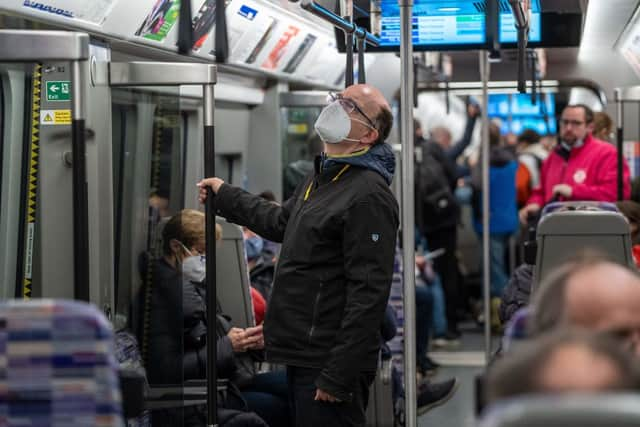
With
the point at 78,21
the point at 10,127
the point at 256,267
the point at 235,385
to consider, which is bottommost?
the point at 235,385

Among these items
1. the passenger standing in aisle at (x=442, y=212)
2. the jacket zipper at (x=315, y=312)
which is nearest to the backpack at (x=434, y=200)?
the passenger standing in aisle at (x=442, y=212)

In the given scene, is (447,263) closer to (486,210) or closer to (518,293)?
(486,210)

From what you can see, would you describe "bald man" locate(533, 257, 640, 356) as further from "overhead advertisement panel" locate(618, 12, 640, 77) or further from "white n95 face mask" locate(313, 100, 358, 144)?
"overhead advertisement panel" locate(618, 12, 640, 77)

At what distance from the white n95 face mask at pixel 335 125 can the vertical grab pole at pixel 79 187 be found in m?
1.03

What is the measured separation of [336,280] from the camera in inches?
166

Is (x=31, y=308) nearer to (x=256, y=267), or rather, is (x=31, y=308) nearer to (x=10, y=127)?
(x=10, y=127)

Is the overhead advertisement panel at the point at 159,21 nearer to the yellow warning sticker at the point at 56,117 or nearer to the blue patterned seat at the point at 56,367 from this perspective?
the yellow warning sticker at the point at 56,117

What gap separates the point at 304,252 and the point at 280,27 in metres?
4.17

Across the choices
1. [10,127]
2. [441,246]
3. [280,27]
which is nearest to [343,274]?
[10,127]

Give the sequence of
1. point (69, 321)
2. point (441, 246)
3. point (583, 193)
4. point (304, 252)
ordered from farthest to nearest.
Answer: point (441, 246), point (583, 193), point (304, 252), point (69, 321)

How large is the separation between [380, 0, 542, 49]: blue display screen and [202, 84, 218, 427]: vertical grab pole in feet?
4.62

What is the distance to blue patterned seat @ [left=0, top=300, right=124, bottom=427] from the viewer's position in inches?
95.0

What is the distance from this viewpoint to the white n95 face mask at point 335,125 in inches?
170

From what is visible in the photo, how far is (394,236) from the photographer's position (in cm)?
422
